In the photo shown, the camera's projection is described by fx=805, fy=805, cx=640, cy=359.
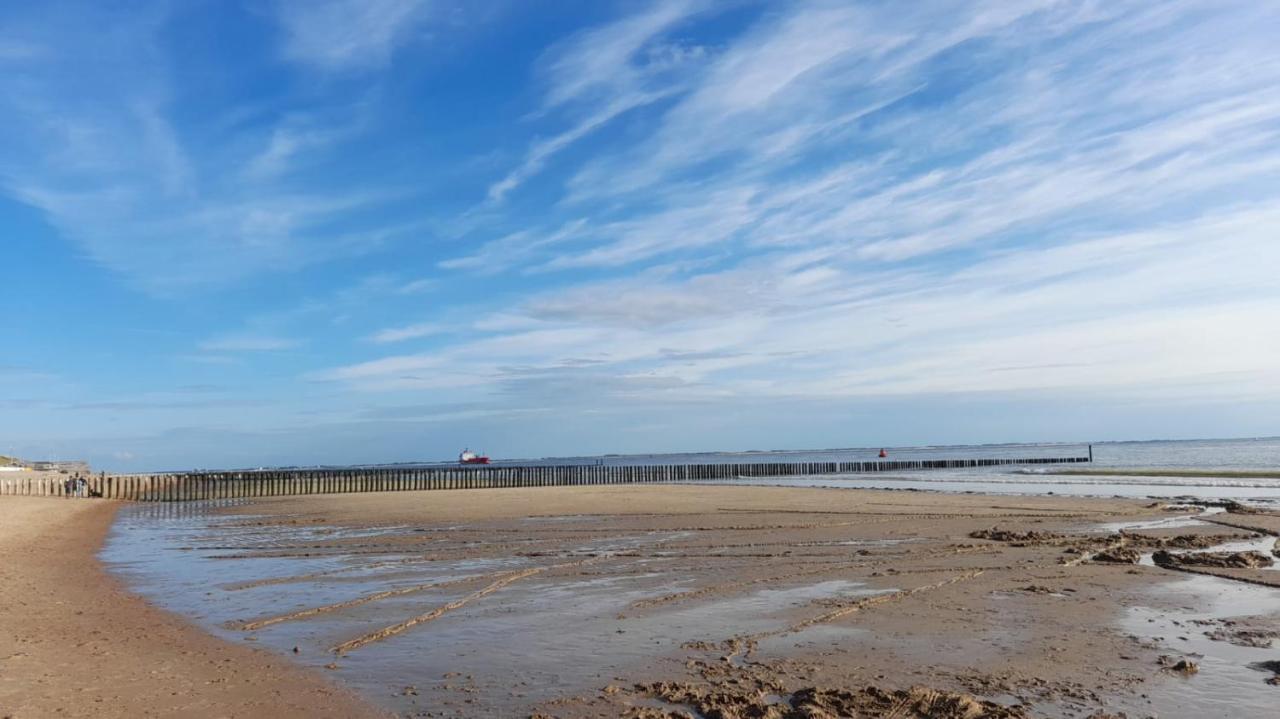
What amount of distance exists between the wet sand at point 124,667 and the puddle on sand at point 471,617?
412 mm

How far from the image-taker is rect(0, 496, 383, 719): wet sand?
22.4ft

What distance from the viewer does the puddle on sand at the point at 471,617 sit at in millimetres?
7559

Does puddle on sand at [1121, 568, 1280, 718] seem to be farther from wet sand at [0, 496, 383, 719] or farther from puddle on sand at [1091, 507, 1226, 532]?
puddle on sand at [1091, 507, 1226, 532]

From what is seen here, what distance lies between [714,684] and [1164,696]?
378cm

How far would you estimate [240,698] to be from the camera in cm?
710

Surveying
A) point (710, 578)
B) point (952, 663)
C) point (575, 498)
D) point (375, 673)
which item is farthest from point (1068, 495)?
point (375, 673)

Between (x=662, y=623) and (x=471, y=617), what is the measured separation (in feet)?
8.23

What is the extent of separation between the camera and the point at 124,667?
8.12 meters

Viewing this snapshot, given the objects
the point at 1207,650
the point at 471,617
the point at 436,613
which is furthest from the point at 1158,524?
the point at 436,613

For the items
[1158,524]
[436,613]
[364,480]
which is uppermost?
[436,613]

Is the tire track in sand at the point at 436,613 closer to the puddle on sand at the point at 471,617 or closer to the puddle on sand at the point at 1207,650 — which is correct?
the puddle on sand at the point at 471,617

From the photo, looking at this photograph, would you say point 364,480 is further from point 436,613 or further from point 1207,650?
point 1207,650

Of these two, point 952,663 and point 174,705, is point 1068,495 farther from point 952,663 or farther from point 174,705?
point 174,705

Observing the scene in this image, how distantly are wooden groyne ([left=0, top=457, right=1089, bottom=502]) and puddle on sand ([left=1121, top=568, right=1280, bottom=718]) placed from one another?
46979 mm
